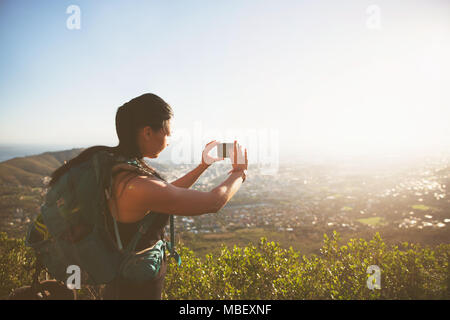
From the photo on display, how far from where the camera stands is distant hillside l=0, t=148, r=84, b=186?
233 ft

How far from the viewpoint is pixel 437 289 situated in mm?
2668

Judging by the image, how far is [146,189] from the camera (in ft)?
4.82

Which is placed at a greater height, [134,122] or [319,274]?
[134,122]

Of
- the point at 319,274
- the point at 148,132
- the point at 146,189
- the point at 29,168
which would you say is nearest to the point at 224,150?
the point at 148,132

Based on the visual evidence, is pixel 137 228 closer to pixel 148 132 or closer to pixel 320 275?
pixel 148 132

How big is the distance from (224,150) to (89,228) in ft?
4.11

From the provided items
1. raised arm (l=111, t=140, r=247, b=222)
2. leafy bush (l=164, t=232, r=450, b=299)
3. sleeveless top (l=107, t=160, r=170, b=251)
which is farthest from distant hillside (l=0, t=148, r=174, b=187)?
raised arm (l=111, t=140, r=247, b=222)

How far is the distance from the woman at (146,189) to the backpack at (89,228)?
8cm

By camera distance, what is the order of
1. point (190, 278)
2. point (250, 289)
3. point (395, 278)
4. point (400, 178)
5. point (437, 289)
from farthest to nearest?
point (400, 178) < point (190, 278) < point (250, 289) < point (395, 278) < point (437, 289)

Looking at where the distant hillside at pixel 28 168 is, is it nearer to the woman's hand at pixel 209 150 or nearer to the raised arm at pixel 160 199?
the woman's hand at pixel 209 150

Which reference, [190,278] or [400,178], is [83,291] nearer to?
[190,278]

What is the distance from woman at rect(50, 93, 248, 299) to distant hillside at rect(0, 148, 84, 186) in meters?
72.9
